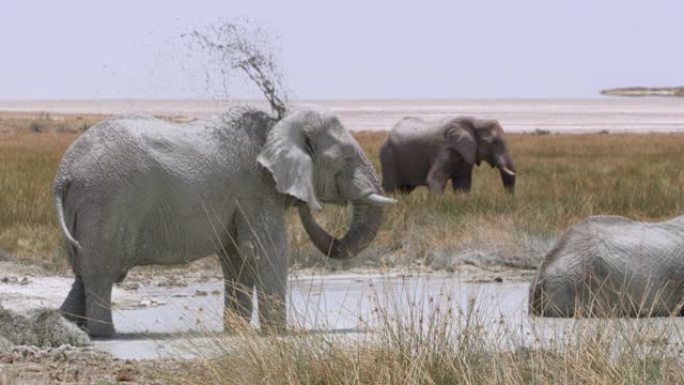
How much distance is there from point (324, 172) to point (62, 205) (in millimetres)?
1833

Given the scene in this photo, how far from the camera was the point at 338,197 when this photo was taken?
11.0 meters

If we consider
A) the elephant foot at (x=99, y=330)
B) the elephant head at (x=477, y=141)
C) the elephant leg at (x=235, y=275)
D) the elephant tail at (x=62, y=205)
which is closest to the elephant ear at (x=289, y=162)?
the elephant leg at (x=235, y=275)

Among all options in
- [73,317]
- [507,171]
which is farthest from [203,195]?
[507,171]

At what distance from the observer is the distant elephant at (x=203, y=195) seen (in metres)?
10.1

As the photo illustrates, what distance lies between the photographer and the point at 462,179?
24.4m

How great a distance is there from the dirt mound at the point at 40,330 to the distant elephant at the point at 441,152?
15111 millimetres

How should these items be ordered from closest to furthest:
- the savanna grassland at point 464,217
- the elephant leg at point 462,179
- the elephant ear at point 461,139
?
the savanna grassland at point 464,217 < the elephant leg at point 462,179 < the elephant ear at point 461,139

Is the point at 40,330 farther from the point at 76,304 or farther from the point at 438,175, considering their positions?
the point at 438,175

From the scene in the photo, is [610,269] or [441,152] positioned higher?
[610,269]

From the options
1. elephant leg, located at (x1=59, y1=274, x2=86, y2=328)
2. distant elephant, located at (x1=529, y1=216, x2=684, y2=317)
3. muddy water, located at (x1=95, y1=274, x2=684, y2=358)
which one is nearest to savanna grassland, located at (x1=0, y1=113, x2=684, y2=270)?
muddy water, located at (x1=95, y1=274, x2=684, y2=358)

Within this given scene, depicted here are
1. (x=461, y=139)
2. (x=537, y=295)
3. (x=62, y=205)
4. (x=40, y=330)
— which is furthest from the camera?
(x=461, y=139)

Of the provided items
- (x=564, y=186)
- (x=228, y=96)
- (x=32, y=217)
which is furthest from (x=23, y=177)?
(x=228, y=96)

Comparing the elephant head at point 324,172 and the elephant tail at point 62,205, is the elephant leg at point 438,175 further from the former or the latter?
the elephant tail at point 62,205

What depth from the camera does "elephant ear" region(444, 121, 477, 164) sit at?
24.6 meters
